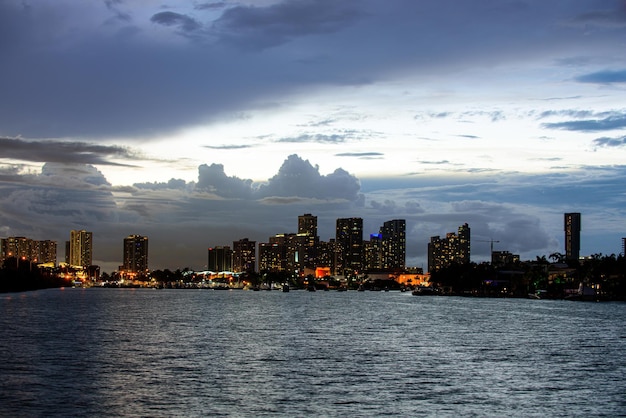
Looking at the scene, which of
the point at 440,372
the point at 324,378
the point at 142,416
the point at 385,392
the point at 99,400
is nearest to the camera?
the point at 142,416

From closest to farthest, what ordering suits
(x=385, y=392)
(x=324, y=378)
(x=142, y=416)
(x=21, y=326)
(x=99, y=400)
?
(x=142, y=416)
(x=99, y=400)
(x=385, y=392)
(x=324, y=378)
(x=21, y=326)

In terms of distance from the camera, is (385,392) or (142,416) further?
(385,392)

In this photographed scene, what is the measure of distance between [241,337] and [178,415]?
4934 centimetres

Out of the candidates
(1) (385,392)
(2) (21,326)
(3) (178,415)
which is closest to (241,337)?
(2) (21,326)

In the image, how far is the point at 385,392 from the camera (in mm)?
49969

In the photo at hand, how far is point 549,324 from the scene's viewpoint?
124 m

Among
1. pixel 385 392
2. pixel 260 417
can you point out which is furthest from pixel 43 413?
pixel 385 392

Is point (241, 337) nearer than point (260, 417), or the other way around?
point (260, 417)

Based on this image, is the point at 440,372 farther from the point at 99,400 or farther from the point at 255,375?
the point at 99,400

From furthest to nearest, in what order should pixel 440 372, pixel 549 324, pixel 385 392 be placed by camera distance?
pixel 549 324 < pixel 440 372 < pixel 385 392

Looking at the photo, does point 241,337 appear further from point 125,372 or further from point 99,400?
point 99,400

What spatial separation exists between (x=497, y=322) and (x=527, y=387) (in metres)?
77.6

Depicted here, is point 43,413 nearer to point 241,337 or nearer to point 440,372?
point 440,372

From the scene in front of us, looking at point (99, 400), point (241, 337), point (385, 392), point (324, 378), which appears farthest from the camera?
point (241, 337)
